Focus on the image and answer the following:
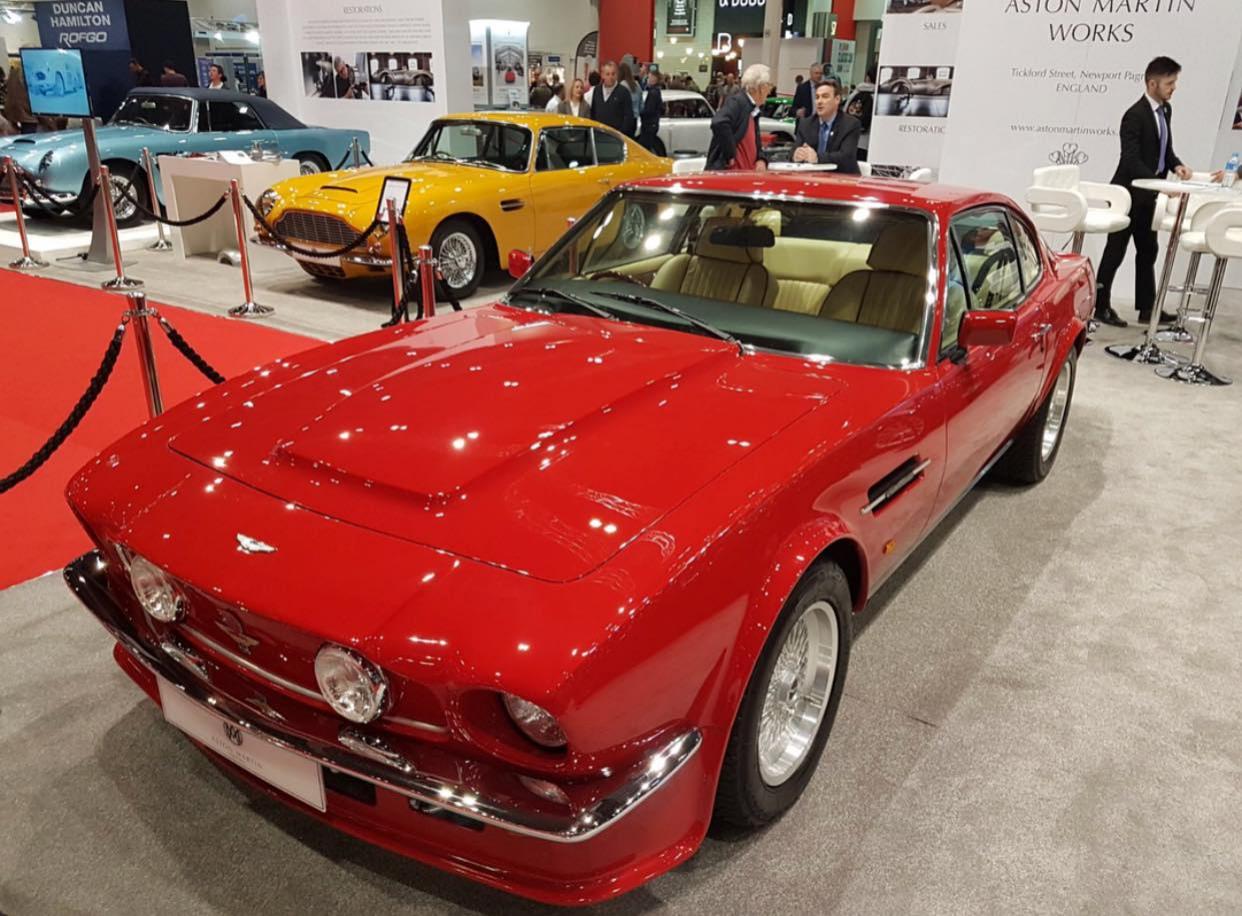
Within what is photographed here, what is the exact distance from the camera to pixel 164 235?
9.41m

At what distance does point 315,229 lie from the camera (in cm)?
691

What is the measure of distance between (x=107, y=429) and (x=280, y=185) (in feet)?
11.5

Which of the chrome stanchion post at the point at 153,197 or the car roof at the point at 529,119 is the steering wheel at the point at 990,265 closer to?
the car roof at the point at 529,119

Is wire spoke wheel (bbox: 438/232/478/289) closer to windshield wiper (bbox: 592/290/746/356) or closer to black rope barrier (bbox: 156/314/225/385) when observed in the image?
black rope barrier (bbox: 156/314/225/385)

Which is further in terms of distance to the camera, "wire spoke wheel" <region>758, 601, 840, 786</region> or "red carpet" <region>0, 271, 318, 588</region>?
"red carpet" <region>0, 271, 318, 588</region>

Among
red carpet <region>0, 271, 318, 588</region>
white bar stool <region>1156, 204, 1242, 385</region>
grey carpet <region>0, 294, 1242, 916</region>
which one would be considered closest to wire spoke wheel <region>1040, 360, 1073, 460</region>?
grey carpet <region>0, 294, 1242, 916</region>

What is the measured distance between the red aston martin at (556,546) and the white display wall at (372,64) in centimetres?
905

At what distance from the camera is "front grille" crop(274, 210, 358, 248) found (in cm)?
676

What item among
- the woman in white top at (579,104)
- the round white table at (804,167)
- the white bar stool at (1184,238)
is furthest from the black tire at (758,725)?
the woman in white top at (579,104)

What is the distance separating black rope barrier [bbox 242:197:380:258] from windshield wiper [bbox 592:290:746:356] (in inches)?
154

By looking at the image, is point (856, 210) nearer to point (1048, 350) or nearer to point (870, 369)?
point (870, 369)

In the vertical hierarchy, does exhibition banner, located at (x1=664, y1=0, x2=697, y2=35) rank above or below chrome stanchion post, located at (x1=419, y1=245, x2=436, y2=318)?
above

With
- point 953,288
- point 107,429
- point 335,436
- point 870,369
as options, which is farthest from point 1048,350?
point 107,429

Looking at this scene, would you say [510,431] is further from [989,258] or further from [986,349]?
[989,258]
